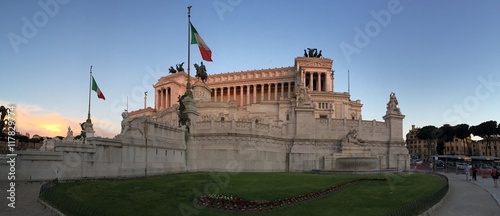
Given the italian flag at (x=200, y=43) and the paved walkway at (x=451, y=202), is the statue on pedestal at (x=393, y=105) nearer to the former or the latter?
the paved walkway at (x=451, y=202)

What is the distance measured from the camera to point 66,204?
1401 centimetres

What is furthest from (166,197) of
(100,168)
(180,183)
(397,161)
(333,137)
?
(397,161)

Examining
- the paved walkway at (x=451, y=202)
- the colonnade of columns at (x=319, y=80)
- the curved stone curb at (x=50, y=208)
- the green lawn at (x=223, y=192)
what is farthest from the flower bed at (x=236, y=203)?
the colonnade of columns at (x=319, y=80)

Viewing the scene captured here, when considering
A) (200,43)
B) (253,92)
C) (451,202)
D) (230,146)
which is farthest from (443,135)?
(451,202)

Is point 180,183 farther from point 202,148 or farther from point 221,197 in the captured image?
point 202,148

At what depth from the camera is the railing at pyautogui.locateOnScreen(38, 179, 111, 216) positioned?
1297cm

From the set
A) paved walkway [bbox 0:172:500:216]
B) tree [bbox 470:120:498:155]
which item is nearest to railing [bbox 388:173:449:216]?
paved walkway [bbox 0:172:500:216]

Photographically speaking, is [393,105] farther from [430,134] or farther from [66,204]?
[430,134]

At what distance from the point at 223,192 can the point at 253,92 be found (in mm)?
93960

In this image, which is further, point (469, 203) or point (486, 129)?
point (486, 129)

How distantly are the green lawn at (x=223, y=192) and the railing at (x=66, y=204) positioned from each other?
8.1 inches

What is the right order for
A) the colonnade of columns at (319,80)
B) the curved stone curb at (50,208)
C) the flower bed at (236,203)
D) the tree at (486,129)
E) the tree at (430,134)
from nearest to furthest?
the curved stone curb at (50,208) → the flower bed at (236,203) → the colonnade of columns at (319,80) → the tree at (486,129) → the tree at (430,134)

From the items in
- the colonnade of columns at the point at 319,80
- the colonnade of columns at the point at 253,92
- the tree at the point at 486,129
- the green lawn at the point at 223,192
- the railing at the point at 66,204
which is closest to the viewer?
the railing at the point at 66,204

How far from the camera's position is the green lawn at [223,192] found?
1538 centimetres
